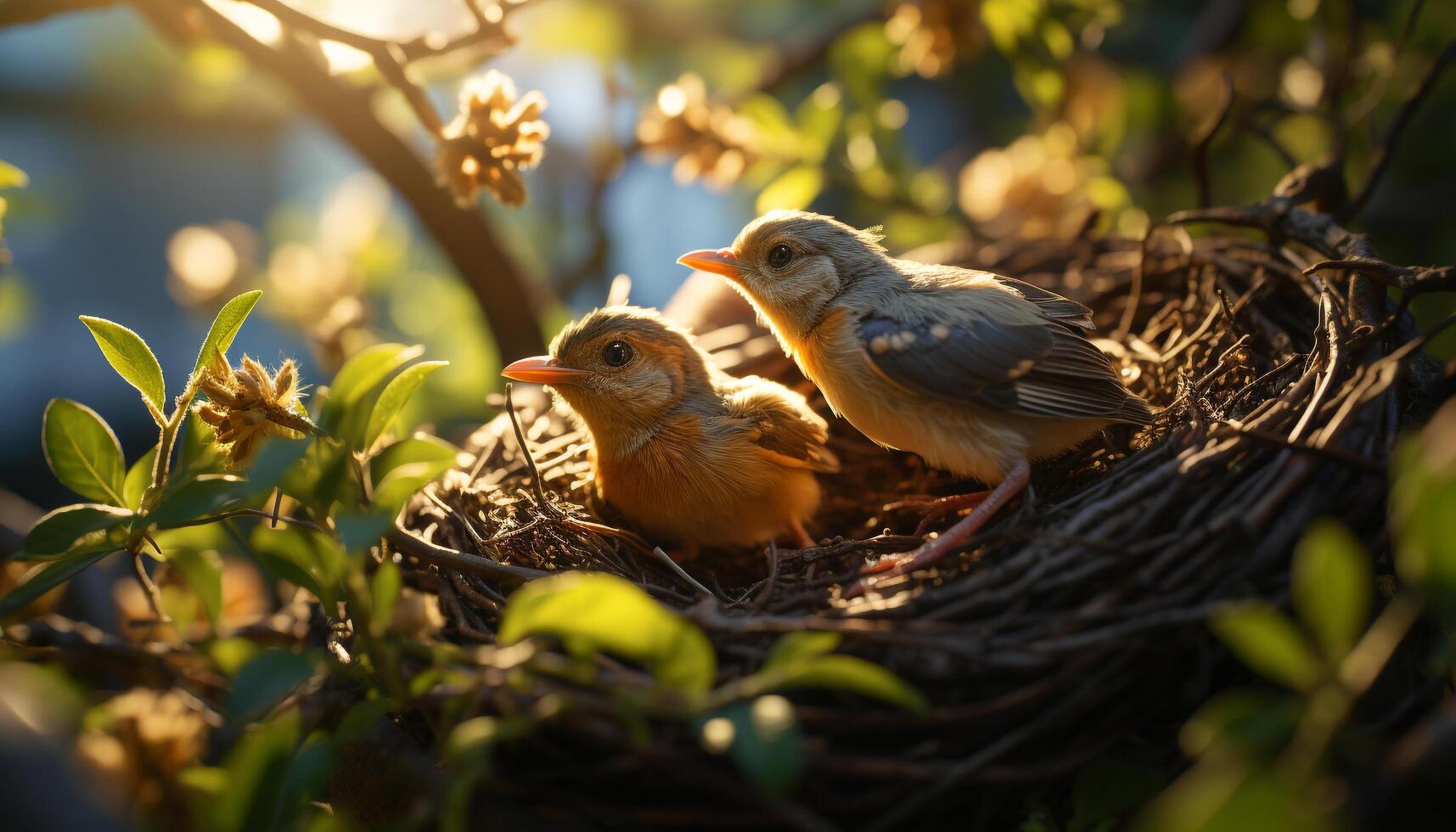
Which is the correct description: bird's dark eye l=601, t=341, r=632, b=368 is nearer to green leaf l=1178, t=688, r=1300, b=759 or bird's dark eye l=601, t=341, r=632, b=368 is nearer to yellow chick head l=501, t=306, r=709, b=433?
yellow chick head l=501, t=306, r=709, b=433

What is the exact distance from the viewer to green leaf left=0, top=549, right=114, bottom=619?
0.79 m

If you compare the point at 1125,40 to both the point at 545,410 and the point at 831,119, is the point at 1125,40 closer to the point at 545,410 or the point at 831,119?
the point at 831,119

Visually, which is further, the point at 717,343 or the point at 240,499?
the point at 717,343

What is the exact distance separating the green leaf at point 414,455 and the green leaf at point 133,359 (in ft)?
0.88

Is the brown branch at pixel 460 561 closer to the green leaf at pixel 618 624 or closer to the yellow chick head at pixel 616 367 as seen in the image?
the green leaf at pixel 618 624

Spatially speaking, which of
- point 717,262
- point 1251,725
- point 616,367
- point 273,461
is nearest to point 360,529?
point 273,461

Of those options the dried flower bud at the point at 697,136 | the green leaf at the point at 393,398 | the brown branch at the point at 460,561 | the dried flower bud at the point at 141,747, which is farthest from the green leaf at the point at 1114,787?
the dried flower bud at the point at 697,136

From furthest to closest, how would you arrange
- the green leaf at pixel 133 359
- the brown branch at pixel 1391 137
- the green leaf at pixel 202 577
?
the brown branch at pixel 1391 137
the green leaf at pixel 202 577
the green leaf at pixel 133 359

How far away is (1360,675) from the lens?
53 cm

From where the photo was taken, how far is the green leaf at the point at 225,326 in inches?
34.5

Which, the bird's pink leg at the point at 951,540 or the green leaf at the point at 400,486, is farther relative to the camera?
the bird's pink leg at the point at 951,540

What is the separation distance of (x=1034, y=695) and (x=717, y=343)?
122 cm

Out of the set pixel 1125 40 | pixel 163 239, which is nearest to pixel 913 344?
pixel 1125 40

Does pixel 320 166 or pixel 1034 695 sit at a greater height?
pixel 320 166
